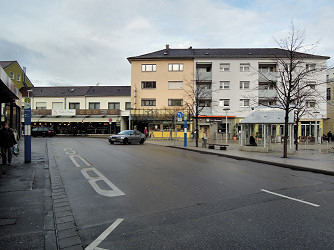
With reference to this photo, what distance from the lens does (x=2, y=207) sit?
4.53m

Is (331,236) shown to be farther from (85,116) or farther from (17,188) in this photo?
(85,116)

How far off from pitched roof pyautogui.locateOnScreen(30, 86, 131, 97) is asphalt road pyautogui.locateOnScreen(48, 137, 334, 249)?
1519 inches

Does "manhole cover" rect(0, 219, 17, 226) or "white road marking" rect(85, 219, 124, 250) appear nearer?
"white road marking" rect(85, 219, 124, 250)

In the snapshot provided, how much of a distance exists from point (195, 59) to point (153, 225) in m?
35.7

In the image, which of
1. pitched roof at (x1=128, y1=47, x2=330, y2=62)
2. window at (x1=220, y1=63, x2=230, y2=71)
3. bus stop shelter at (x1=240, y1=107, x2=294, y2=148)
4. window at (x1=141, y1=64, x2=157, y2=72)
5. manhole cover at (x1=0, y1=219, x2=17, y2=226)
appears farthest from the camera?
window at (x1=141, y1=64, x2=157, y2=72)

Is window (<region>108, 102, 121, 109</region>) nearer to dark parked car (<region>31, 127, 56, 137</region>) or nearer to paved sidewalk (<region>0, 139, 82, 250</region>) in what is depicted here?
dark parked car (<region>31, 127, 56, 137</region>)

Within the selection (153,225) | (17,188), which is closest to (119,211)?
(153,225)

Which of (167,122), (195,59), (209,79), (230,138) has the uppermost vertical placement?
(195,59)

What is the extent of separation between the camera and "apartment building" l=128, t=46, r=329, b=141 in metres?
35.9

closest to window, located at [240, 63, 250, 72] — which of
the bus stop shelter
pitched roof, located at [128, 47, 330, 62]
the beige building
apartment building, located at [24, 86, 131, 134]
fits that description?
pitched roof, located at [128, 47, 330, 62]

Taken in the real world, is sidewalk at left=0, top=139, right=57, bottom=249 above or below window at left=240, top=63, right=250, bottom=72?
below

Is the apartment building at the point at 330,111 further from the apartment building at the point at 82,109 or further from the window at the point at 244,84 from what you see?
the apartment building at the point at 82,109

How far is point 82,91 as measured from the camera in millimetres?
45625

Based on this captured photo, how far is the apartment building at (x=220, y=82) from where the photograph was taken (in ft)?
118
